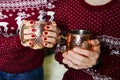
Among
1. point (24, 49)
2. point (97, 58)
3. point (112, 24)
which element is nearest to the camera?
point (97, 58)

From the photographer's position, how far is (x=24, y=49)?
1044 millimetres

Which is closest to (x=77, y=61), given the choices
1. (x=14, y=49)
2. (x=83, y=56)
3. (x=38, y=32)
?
(x=83, y=56)

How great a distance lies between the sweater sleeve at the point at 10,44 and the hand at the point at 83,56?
8.8 inches

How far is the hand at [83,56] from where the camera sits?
31.9 inches

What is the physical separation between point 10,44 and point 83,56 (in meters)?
0.30

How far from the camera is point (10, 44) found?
1.00 m

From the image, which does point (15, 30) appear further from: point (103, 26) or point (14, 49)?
point (103, 26)

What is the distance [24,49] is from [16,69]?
8cm

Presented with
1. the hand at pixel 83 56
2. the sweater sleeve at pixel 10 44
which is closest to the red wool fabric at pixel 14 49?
the sweater sleeve at pixel 10 44

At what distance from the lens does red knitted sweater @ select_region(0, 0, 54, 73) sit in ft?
3.30

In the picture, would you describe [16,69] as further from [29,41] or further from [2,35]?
[29,41]

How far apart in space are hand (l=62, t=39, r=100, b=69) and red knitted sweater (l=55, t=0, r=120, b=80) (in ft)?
0.44

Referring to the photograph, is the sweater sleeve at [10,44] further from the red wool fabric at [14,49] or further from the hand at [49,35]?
the hand at [49,35]

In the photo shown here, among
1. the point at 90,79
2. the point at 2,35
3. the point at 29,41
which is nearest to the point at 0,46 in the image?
the point at 2,35
